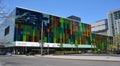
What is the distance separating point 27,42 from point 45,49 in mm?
11362

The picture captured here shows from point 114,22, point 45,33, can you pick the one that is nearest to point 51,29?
point 45,33

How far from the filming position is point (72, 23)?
108812 millimetres

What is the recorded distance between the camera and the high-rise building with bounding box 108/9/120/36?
170 meters

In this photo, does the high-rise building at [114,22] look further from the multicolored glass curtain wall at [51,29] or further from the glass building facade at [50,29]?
the glass building facade at [50,29]

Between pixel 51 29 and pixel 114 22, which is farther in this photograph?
pixel 114 22

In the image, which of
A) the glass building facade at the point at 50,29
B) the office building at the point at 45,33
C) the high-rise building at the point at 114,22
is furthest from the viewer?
the high-rise building at the point at 114,22

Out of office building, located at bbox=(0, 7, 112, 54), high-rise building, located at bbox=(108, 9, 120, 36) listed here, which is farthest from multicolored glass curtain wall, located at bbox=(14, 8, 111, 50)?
high-rise building, located at bbox=(108, 9, 120, 36)

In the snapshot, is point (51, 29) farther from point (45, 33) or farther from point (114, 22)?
point (114, 22)

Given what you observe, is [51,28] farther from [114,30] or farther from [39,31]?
[114,30]

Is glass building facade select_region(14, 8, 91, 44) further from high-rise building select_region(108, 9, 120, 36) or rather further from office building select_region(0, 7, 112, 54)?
high-rise building select_region(108, 9, 120, 36)

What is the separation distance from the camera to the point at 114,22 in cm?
17538

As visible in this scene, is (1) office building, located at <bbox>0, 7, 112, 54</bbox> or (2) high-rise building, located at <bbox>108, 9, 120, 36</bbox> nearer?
(1) office building, located at <bbox>0, 7, 112, 54</bbox>

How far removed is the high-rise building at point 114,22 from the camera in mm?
170125

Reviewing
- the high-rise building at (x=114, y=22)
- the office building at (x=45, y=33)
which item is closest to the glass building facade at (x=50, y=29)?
the office building at (x=45, y=33)
